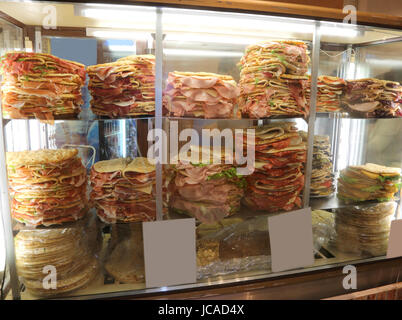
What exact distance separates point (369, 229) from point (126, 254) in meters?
1.37

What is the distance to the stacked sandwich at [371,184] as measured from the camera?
1.59 metres

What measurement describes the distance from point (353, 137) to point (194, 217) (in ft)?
4.08

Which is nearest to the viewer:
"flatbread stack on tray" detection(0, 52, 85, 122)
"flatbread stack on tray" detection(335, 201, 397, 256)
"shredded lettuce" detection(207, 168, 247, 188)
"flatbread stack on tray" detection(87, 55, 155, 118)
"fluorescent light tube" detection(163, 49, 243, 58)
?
"flatbread stack on tray" detection(0, 52, 85, 122)

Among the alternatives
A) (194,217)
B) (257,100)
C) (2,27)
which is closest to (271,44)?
(257,100)

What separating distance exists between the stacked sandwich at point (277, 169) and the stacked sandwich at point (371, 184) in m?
0.40

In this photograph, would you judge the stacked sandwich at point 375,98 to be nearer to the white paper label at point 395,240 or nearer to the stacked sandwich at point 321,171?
the stacked sandwich at point 321,171

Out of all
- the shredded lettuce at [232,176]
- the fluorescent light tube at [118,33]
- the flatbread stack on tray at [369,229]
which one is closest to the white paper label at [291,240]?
the shredded lettuce at [232,176]

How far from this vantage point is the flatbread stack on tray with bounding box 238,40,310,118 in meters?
1.33

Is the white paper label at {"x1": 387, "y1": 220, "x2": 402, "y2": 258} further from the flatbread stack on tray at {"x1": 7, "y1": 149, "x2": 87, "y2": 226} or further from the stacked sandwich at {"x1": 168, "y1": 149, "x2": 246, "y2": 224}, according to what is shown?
the flatbread stack on tray at {"x1": 7, "y1": 149, "x2": 87, "y2": 226}

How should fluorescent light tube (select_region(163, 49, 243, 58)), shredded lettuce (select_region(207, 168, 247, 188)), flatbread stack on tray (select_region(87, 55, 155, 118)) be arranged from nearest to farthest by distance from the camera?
flatbread stack on tray (select_region(87, 55, 155, 118)) → shredded lettuce (select_region(207, 168, 247, 188)) → fluorescent light tube (select_region(163, 49, 243, 58))

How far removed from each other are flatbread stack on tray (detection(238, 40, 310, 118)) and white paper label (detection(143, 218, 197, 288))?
2.12ft

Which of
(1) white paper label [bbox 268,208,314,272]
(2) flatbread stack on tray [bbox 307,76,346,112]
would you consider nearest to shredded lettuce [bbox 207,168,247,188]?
(1) white paper label [bbox 268,208,314,272]

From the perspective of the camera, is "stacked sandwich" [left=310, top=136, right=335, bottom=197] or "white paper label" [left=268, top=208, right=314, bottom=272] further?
"stacked sandwich" [left=310, top=136, right=335, bottom=197]

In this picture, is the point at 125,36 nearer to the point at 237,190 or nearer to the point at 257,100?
the point at 257,100
